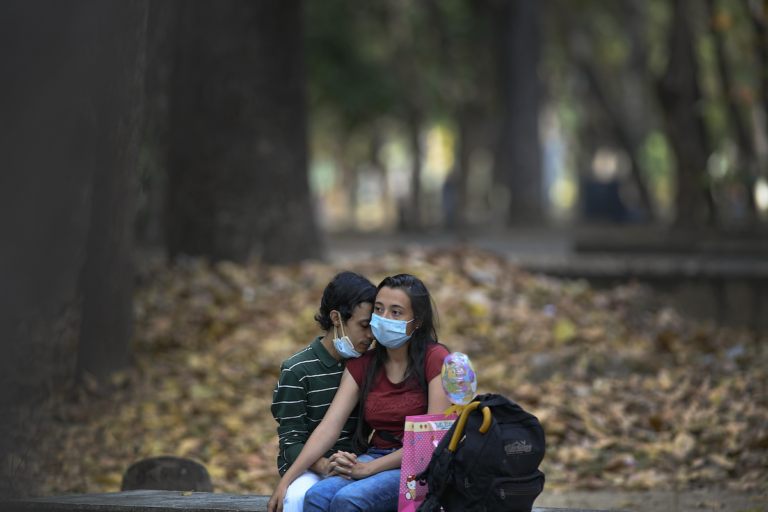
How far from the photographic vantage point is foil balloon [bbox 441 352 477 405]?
3270mm

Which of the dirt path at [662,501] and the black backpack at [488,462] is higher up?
the black backpack at [488,462]

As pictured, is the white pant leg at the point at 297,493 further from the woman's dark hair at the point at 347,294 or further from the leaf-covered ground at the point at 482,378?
the leaf-covered ground at the point at 482,378

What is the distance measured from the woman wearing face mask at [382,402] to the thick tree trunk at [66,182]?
81.2 inches

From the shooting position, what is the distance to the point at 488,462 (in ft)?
9.88

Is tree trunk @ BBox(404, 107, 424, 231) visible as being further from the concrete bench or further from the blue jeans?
the blue jeans

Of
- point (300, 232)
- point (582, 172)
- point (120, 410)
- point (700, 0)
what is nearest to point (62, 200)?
point (120, 410)

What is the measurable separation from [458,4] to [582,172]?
33.2 feet

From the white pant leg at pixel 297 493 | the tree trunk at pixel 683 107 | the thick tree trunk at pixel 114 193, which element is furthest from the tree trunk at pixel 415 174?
the white pant leg at pixel 297 493

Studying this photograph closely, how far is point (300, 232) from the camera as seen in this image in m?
10.4

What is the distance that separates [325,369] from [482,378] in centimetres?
368

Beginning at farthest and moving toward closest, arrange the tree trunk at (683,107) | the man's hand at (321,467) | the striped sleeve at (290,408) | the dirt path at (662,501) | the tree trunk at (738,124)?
the tree trunk at (683,107), the tree trunk at (738,124), the dirt path at (662,501), the striped sleeve at (290,408), the man's hand at (321,467)

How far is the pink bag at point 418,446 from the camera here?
3312 millimetres

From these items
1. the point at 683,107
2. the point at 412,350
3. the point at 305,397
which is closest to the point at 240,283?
the point at 305,397

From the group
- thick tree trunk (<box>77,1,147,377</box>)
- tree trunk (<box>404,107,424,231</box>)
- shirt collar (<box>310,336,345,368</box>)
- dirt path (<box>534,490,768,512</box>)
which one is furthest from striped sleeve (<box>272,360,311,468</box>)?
tree trunk (<box>404,107,424,231</box>)
